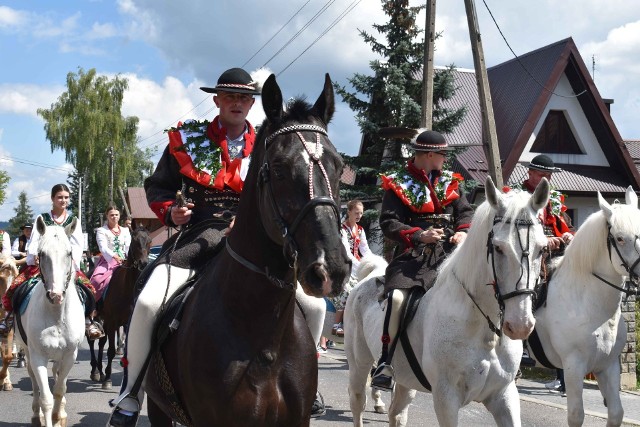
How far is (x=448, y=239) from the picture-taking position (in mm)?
6770

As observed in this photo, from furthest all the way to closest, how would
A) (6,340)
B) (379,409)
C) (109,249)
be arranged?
1. (109,249)
2. (6,340)
3. (379,409)

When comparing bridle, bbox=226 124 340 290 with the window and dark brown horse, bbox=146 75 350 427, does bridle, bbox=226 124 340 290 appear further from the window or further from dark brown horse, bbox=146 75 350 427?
the window

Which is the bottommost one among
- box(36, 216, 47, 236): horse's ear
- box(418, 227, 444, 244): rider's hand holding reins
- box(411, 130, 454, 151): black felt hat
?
box(418, 227, 444, 244): rider's hand holding reins

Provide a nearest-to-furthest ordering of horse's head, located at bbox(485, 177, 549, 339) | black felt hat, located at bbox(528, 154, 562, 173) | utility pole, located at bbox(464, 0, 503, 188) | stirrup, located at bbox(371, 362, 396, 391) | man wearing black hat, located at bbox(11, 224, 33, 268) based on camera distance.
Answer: horse's head, located at bbox(485, 177, 549, 339), stirrup, located at bbox(371, 362, 396, 391), black felt hat, located at bbox(528, 154, 562, 173), utility pole, located at bbox(464, 0, 503, 188), man wearing black hat, located at bbox(11, 224, 33, 268)

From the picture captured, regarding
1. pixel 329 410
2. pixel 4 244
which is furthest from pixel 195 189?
pixel 4 244

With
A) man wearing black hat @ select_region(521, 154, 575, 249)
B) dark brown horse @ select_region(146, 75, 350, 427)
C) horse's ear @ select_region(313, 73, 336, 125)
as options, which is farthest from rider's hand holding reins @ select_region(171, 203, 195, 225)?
man wearing black hat @ select_region(521, 154, 575, 249)

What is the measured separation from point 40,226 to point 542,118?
21.3 metres

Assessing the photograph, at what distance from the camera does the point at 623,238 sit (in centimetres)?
734

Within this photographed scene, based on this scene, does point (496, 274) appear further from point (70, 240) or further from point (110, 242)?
point (110, 242)

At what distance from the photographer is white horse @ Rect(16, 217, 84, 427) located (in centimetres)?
848

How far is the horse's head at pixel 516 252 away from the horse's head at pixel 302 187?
203cm

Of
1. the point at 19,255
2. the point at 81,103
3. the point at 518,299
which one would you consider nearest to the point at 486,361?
the point at 518,299

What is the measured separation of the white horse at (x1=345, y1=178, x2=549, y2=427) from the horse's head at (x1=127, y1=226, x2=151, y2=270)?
6.78m

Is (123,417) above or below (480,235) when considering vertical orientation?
below
